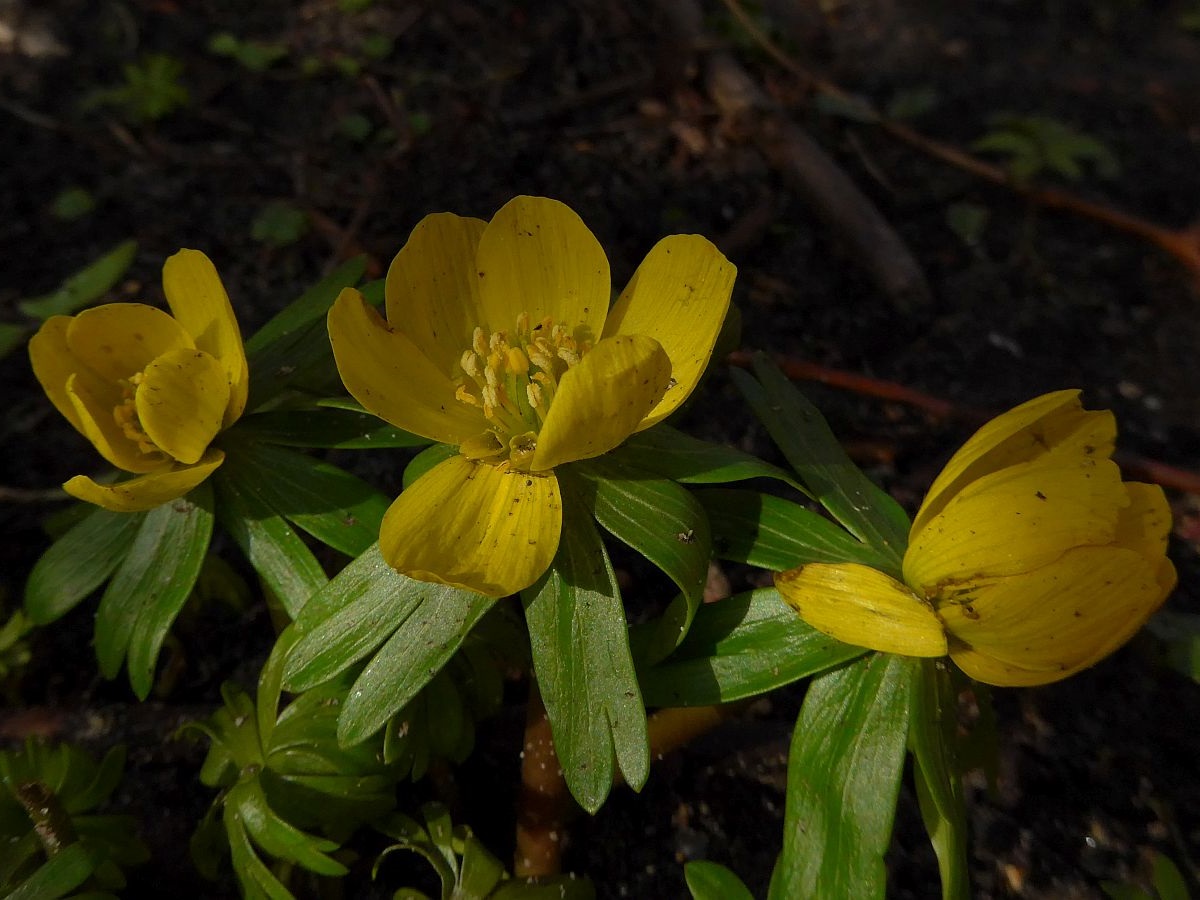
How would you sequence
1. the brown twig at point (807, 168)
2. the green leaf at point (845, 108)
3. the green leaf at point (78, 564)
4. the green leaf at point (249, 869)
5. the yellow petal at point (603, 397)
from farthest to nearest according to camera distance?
the green leaf at point (845, 108), the brown twig at point (807, 168), the green leaf at point (78, 564), the green leaf at point (249, 869), the yellow petal at point (603, 397)

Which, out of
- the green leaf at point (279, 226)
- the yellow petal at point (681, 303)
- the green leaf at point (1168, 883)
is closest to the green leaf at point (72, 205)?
the green leaf at point (279, 226)

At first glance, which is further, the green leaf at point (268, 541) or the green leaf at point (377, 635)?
the green leaf at point (268, 541)

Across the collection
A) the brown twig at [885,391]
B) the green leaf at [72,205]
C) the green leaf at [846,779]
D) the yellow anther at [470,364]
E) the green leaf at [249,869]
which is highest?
the yellow anther at [470,364]

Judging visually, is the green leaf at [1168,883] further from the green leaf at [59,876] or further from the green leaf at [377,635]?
the green leaf at [59,876]

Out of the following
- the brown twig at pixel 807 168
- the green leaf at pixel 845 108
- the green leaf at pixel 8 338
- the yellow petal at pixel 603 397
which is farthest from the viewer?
the green leaf at pixel 845 108

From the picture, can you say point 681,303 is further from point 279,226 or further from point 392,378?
point 279,226

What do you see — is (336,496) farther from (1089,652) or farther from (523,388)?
(1089,652)

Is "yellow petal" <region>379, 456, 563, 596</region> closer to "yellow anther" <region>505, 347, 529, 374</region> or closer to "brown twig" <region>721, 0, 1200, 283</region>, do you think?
Answer: "yellow anther" <region>505, 347, 529, 374</region>

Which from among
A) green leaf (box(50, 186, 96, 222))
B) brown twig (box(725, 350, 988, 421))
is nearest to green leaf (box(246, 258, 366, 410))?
brown twig (box(725, 350, 988, 421))
